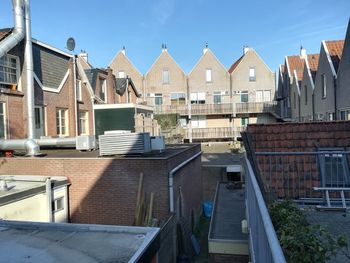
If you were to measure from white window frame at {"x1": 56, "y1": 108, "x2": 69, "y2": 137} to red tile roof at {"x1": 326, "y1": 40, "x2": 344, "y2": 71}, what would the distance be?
18305 mm

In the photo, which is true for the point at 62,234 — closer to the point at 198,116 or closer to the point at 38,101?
the point at 38,101

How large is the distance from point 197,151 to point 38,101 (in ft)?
28.9

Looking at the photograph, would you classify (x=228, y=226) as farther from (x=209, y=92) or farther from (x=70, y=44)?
(x=209, y=92)

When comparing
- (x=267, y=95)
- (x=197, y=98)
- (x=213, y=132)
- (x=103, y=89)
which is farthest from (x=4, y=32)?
(x=267, y=95)

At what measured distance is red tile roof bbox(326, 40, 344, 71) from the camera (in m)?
22.8

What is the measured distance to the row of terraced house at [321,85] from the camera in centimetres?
1977

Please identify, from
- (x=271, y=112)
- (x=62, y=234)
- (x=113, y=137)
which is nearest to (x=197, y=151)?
(x=113, y=137)

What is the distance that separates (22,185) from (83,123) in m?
11.9

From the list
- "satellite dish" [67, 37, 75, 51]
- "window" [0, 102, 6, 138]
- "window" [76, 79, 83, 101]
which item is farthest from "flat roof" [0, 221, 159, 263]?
"satellite dish" [67, 37, 75, 51]

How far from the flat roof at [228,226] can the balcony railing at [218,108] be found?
1117 inches

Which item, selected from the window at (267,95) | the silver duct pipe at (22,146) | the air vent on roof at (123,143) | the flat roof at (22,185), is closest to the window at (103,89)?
the silver duct pipe at (22,146)

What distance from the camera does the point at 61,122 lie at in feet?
62.4

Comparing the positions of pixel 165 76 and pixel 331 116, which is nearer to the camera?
pixel 331 116

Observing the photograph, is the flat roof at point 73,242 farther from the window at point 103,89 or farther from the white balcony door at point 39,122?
the window at point 103,89
